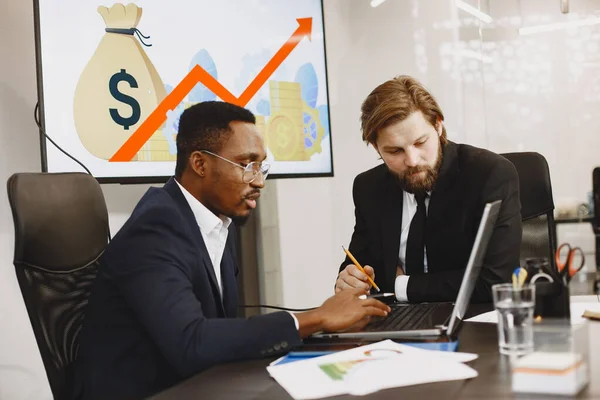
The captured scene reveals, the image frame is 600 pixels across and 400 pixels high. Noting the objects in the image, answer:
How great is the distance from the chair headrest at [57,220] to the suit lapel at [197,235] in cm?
27

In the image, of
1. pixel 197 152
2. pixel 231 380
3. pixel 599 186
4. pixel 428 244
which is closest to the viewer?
pixel 231 380

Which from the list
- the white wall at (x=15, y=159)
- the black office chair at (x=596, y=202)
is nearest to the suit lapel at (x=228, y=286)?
the white wall at (x=15, y=159)

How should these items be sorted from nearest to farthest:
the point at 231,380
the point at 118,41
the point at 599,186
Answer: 1. the point at 231,380
2. the point at 118,41
3. the point at 599,186

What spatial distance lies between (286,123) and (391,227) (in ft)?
3.64

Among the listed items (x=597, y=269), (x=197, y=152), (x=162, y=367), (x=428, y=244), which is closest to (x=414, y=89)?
(x=428, y=244)

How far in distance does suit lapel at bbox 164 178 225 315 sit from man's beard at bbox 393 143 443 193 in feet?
2.73

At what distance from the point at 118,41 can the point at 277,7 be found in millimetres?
922

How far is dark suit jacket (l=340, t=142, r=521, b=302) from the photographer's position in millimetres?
2035

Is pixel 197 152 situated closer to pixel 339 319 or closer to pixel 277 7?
pixel 339 319

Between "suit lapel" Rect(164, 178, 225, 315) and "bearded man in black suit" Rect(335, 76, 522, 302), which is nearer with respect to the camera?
"suit lapel" Rect(164, 178, 225, 315)

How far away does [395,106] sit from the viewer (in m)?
2.26

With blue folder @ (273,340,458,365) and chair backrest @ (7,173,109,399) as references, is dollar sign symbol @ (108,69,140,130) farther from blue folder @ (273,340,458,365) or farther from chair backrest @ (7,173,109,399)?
blue folder @ (273,340,458,365)

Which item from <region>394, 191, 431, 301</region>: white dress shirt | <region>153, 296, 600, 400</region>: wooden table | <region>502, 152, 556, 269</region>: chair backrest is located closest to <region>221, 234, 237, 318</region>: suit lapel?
<region>153, 296, 600, 400</region>: wooden table

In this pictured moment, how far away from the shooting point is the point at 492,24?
4156 millimetres
